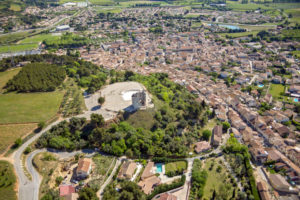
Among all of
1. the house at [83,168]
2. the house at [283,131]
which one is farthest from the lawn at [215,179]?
the house at [83,168]

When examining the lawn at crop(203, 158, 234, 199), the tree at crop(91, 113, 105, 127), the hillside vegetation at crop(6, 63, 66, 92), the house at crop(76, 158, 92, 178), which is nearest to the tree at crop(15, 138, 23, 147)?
the house at crop(76, 158, 92, 178)

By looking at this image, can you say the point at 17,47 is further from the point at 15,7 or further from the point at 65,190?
the point at 65,190

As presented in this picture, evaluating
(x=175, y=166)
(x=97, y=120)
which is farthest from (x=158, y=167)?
(x=97, y=120)

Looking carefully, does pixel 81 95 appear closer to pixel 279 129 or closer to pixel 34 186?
pixel 34 186

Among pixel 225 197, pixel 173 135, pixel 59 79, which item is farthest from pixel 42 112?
pixel 225 197

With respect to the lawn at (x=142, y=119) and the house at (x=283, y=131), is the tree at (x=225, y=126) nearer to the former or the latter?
the house at (x=283, y=131)

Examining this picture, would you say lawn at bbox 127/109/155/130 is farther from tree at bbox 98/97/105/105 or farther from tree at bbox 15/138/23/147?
tree at bbox 15/138/23/147
